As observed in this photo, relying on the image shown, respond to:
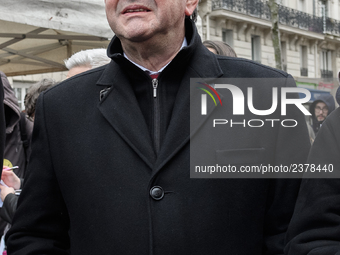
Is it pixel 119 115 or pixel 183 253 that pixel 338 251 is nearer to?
pixel 183 253

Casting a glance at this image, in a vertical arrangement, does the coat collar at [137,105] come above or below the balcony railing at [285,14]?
below

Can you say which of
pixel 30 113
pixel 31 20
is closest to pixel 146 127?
pixel 31 20

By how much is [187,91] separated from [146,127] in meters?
0.19

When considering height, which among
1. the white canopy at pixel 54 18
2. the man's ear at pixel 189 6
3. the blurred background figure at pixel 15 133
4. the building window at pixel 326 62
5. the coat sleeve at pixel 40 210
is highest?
the building window at pixel 326 62

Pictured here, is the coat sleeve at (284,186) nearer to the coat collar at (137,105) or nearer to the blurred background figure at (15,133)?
the coat collar at (137,105)

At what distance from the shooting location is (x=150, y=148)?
183 centimetres

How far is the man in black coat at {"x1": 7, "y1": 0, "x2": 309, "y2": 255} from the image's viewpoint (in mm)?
1777

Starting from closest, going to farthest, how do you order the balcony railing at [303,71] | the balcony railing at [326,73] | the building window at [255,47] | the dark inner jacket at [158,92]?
the dark inner jacket at [158,92] → the building window at [255,47] → the balcony railing at [303,71] → the balcony railing at [326,73]

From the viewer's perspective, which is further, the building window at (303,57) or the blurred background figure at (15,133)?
the building window at (303,57)

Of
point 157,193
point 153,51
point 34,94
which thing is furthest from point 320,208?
point 34,94

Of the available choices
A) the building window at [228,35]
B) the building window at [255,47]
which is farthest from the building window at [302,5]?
the building window at [228,35]

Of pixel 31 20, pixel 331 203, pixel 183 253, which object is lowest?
pixel 183 253

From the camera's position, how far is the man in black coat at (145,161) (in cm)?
178

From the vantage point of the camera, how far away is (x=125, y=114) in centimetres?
189
